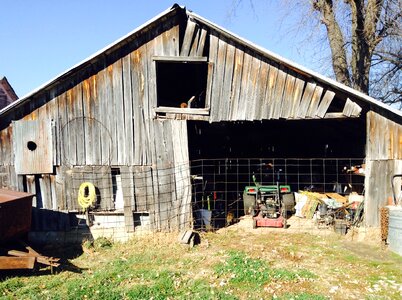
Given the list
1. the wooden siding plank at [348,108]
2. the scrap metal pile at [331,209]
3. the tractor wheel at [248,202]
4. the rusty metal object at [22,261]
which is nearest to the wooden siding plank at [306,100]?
the wooden siding plank at [348,108]

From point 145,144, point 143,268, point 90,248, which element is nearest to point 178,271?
point 143,268

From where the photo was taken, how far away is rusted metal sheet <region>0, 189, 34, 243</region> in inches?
284

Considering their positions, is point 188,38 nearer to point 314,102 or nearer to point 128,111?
point 128,111

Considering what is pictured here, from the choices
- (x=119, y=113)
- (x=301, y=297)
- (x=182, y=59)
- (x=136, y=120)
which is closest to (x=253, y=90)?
(x=182, y=59)

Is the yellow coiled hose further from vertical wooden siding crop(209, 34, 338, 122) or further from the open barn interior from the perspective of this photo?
vertical wooden siding crop(209, 34, 338, 122)

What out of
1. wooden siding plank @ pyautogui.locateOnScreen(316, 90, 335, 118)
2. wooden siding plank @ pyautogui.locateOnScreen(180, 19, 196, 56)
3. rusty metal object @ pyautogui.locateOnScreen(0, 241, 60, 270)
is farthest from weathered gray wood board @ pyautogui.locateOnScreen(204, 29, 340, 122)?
rusty metal object @ pyautogui.locateOnScreen(0, 241, 60, 270)

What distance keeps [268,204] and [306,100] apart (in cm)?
355

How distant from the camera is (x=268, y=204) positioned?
10484 mm

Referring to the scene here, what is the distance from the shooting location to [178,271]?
22.6ft

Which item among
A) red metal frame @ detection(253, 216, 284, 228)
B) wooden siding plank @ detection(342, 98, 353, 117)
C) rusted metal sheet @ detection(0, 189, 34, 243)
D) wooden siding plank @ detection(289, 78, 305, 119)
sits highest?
wooden siding plank @ detection(289, 78, 305, 119)

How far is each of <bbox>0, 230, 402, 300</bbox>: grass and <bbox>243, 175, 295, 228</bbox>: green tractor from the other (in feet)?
3.77

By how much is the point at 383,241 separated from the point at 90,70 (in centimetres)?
869

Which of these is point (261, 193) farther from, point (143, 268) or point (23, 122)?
point (23, 122)

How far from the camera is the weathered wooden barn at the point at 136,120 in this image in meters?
8.83
